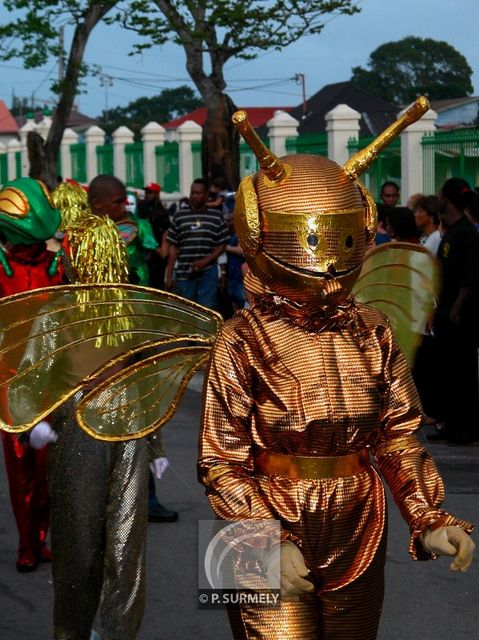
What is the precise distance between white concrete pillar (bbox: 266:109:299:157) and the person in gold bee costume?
17.6 metres

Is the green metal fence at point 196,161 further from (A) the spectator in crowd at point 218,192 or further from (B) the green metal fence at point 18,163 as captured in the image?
(B) the green metal fence at point 18,163

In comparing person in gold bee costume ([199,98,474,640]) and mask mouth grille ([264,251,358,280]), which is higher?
mask mouth grille ([264,251,358,280])

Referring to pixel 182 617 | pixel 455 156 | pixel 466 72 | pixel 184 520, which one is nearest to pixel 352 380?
pixel 182 617

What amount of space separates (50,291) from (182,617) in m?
2.42

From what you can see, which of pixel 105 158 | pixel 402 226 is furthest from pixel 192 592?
pixel 105 158

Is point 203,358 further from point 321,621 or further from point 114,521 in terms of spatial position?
point 114,521

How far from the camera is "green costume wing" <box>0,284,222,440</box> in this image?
3.56 metres

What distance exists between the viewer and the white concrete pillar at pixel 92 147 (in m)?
30.4

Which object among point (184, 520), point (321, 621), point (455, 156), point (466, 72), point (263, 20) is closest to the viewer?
point (321, 621)

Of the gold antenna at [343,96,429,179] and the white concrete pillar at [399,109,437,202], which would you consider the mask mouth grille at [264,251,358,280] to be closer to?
the gold antenna at [343,96,429,179]

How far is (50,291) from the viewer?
11.8 ft

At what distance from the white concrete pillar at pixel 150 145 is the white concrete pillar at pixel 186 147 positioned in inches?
69.9

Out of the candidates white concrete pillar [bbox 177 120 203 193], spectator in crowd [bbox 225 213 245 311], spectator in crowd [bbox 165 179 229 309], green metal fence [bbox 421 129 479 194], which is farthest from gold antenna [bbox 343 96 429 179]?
white concrete pillar [bbox 177 120 203 193]

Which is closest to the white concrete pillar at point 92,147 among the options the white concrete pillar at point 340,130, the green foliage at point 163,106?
the white concrete pillar at point 340,130
